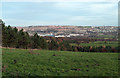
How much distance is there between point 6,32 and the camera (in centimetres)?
5088

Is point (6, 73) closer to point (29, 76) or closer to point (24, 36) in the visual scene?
point (29, 76)

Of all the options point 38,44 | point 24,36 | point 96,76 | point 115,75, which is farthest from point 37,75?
point 38,44

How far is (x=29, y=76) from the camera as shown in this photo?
12352 millimetres

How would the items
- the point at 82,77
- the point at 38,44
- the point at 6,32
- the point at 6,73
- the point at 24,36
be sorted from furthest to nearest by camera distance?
the point at 38,44
the point at 24,36
the point at 6,32
the point at 6,73
the point at 82,77

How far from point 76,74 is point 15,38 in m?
43.2

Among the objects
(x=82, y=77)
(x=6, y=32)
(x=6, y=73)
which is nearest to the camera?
(x=82, y=77)

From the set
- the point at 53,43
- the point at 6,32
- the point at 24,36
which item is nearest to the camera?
the point at 6,32

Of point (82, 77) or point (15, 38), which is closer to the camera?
point (82, 77)

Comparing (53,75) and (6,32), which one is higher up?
(6,32)

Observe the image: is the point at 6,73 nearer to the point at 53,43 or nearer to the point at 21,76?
the point at 21,76

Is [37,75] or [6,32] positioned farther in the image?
[6,32]

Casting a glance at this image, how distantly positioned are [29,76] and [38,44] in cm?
5760

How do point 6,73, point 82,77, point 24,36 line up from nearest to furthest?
1. point 82,77
2. point 6,73
3. point 24,36

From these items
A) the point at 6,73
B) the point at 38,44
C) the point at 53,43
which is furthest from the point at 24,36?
the point at 6,73
